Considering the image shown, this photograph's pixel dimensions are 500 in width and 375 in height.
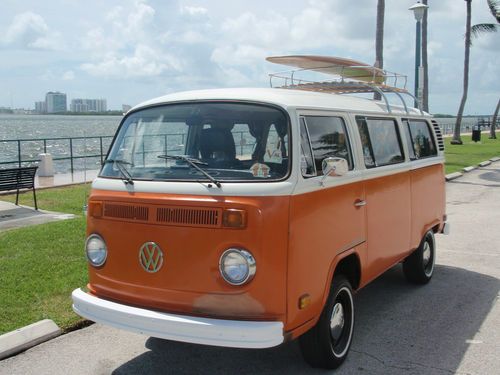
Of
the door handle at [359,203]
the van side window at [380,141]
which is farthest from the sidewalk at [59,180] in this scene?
the door handle at [359,203]

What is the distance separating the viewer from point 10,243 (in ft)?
26.7

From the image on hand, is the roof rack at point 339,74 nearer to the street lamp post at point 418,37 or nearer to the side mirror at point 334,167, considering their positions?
the side mirror at point 334,167

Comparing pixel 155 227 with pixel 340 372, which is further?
pixel 340 372

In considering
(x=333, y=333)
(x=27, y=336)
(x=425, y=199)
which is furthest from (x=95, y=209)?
(x=425, y=199)

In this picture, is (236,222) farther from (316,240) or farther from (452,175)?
(452,175)

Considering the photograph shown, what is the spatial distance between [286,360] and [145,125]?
223 cm

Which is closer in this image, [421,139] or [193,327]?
[193,327]

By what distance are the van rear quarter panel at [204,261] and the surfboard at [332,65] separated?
321 cm

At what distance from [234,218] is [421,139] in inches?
155

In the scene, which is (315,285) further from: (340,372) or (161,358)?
(161,358)

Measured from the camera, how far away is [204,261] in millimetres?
4059

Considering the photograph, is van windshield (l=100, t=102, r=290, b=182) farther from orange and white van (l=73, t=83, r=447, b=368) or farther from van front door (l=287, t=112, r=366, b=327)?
van front door (l=287, t=112, r=366, b=327)

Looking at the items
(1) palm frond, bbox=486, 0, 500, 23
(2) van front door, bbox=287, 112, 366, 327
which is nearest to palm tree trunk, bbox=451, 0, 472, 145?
(1) palm frond, bbox=486, 0, 500, 23

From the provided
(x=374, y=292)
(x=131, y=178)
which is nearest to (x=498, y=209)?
(x=374, y=292)
